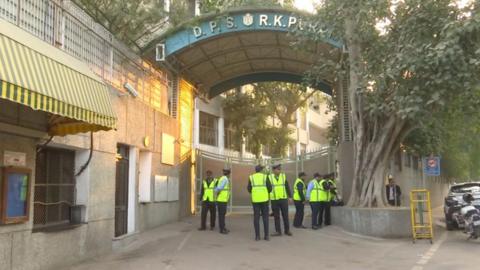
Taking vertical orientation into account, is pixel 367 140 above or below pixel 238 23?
below

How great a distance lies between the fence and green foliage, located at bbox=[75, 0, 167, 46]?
5.88 meters

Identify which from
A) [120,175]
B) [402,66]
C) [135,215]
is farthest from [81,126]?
[402,66]

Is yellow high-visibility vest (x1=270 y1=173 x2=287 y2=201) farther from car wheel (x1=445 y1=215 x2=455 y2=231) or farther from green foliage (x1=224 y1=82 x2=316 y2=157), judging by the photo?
green foliage (x1=224 y1=82 x2=316 y2=157)

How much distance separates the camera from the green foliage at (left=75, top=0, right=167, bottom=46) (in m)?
15.9

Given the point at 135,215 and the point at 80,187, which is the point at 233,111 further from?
the point at 80,187

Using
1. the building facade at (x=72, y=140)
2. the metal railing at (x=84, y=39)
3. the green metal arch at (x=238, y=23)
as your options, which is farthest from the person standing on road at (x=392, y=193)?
the metal railing at (x=84, y=39)

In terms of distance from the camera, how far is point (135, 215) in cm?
1391

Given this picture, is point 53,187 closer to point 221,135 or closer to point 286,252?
point 286,252

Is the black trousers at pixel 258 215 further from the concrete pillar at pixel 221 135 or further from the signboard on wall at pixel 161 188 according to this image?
the concrete pillar at pixel 221 135

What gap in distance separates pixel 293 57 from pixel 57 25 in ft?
36.0

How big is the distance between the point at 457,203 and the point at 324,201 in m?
4.24

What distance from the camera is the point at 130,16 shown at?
16.3 metres

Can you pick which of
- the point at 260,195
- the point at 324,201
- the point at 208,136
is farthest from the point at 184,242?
the point at 208,136

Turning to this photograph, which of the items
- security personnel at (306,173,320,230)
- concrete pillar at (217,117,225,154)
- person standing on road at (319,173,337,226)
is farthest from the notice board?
concrete pillar at (217,117,225,154)
